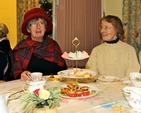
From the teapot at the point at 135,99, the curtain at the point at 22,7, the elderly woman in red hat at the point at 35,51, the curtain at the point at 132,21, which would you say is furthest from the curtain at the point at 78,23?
the teapot at the point at 135,99

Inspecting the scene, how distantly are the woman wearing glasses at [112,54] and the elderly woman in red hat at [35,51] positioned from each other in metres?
0.38

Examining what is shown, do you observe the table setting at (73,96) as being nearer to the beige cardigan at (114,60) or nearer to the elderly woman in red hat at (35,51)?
the elderly woman in red hat at (35,51)

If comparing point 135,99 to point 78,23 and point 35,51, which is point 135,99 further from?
point 78,23

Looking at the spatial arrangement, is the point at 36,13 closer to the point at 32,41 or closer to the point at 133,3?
the point at 32,41

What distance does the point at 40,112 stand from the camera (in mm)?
854

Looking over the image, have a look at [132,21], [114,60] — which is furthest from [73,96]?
→ [132,21]

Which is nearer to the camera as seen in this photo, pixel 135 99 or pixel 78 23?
pixel 135 99

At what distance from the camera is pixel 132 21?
274 cm

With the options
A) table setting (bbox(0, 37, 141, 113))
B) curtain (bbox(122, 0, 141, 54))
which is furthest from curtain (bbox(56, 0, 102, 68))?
table setting (bbox(0, 37, 141, 113))

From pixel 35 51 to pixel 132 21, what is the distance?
136cm

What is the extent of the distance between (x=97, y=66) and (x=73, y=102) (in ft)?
3.77

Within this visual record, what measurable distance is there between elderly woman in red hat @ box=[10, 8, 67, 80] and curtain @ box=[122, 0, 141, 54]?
41.9 inches

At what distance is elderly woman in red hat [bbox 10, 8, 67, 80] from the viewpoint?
2.01 meters

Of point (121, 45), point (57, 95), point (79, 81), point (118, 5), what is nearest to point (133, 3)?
point (118, 5)
